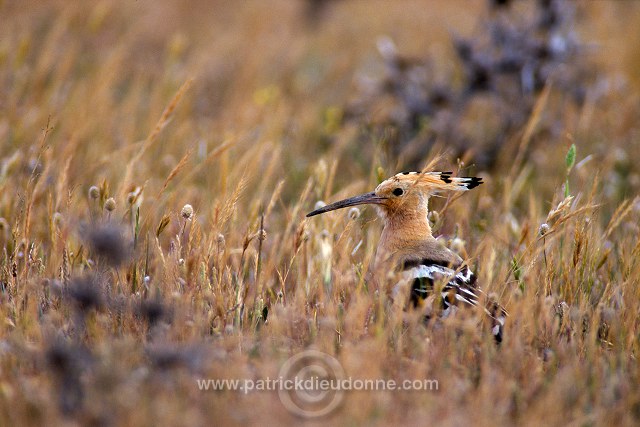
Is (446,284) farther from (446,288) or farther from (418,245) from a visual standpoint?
(418,245)

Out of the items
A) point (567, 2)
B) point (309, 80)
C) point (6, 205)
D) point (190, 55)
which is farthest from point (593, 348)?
point (190, 55)

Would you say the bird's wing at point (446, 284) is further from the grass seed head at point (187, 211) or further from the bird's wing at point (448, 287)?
the grass seed head at point (187, 211)

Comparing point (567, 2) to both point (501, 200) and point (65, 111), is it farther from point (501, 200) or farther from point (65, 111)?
point (65, 111)

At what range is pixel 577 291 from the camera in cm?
261

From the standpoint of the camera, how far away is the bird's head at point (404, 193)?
2.91 meters

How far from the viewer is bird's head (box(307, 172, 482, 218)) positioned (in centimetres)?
291

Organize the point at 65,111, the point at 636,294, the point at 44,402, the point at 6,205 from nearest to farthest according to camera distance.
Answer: the point at 44,402, the point at 636,294, the point at 6,205, the point at 65,111

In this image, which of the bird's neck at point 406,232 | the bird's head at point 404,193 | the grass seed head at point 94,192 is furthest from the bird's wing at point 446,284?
the grass seed head at point 94,192

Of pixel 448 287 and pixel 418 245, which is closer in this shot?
pixel 448 287

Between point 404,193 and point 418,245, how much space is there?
23cm

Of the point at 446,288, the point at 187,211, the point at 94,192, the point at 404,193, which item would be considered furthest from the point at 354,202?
the point at 94,192

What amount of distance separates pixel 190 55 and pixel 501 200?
13.9ft

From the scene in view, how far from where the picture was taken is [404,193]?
300 cm

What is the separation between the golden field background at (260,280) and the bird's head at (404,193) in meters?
0.09
